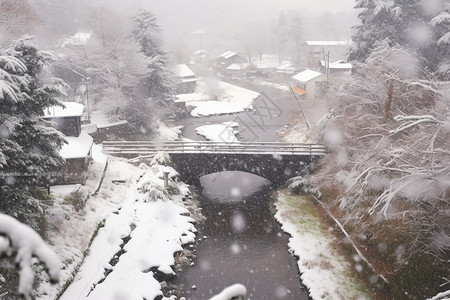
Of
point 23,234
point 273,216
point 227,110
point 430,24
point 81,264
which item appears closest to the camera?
point 23,234

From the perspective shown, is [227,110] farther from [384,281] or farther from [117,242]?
[384,281]

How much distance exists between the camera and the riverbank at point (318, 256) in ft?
→ 52.3

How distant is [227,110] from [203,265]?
34.1m

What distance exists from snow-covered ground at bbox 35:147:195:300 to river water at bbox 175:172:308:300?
4.41 ft

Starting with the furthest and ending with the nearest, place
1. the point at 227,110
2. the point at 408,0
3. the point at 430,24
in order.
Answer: the point at 227,110
the point at 408,0
the point at 430,24

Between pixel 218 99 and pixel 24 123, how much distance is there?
44.1 m

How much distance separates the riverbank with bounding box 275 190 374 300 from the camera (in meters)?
15.9

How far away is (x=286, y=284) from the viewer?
16.7 m

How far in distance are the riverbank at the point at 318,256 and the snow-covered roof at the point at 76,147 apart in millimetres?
12402

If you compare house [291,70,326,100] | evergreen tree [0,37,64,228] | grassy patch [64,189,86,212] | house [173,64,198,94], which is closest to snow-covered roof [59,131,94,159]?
grassy patch [64,189,86,212]

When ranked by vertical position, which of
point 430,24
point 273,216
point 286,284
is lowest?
point 273,216

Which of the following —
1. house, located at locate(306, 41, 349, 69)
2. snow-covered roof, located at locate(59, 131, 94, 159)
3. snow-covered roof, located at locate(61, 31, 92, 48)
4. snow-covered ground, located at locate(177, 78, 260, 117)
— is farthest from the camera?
house, located at locate(306, 41, 349, 69)

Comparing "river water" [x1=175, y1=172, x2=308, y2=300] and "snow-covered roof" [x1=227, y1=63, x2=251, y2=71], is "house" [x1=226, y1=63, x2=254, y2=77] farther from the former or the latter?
"river water" [x1=175, y1=172, x2=308, y2=300]

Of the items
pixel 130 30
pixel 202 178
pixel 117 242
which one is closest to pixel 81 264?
pixel 117 242
